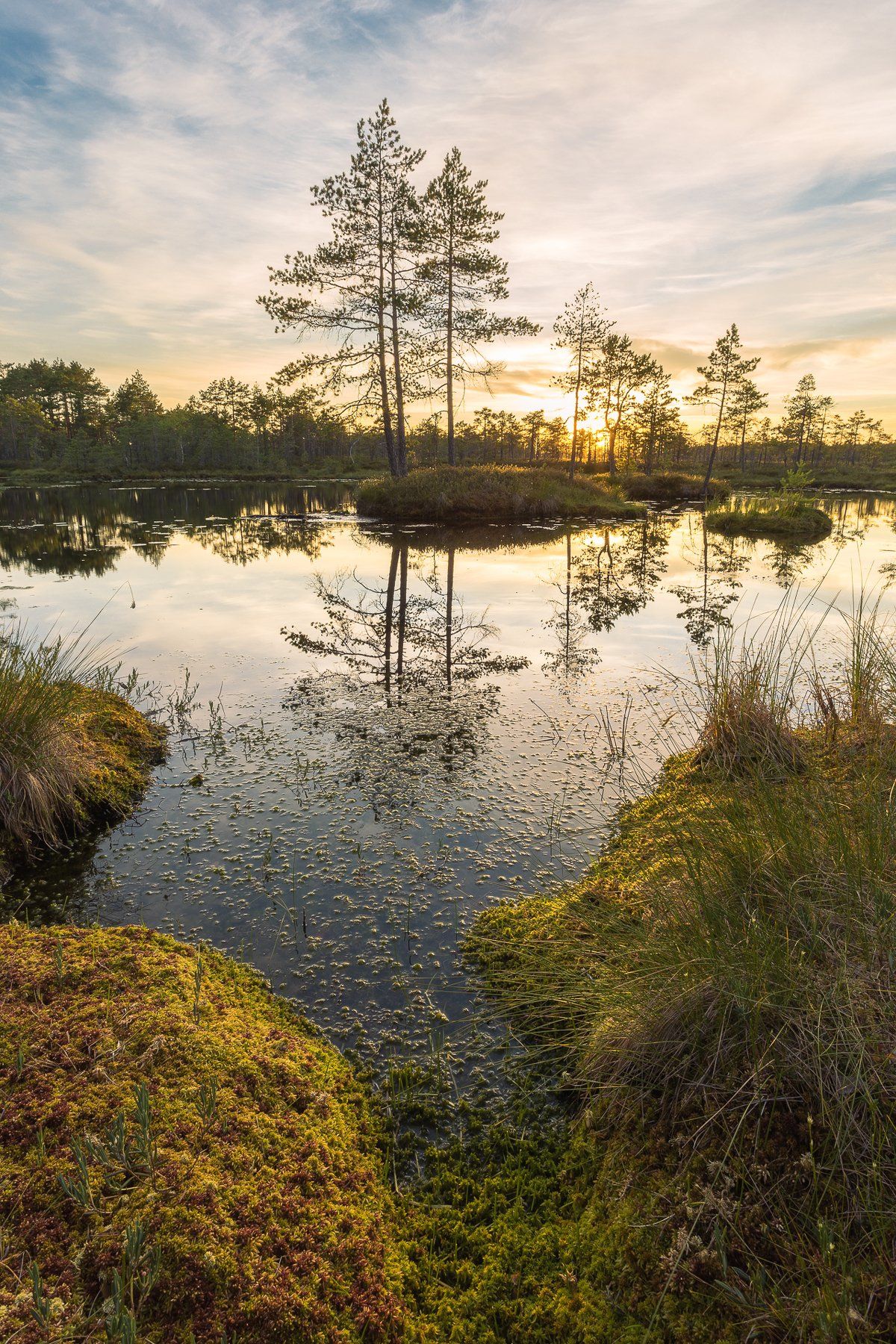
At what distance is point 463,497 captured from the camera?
24875 millimetres

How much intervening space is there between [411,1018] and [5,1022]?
5.77 ft

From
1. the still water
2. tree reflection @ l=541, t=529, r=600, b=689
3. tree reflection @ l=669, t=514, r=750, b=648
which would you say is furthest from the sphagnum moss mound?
tree reflection @ l=669, t=514, r=750, b=648

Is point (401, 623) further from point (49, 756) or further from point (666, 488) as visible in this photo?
point (666, 488)

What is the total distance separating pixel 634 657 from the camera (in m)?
8.97

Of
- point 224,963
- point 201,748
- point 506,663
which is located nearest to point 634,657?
point 506,663

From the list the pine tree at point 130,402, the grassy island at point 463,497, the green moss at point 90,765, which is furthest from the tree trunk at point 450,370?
the pine tree at point 130,402

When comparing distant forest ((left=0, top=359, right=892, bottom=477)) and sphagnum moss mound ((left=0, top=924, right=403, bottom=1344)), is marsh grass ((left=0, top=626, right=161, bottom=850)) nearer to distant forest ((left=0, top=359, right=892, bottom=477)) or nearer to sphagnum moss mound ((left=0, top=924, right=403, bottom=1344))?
sphagnum moss mound ((left=0, top=924, right=403, bottom=1344))

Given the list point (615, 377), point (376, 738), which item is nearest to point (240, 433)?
point (615, 377)

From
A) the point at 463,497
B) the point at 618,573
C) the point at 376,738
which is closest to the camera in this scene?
the point at 376,738

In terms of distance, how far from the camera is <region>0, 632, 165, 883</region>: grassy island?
4578mm

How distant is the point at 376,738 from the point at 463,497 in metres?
19.9

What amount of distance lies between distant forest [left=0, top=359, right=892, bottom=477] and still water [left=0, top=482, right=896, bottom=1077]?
51.9 meters

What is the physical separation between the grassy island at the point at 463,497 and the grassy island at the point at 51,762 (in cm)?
2059

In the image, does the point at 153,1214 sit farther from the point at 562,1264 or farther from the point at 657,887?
the point at 657,887
